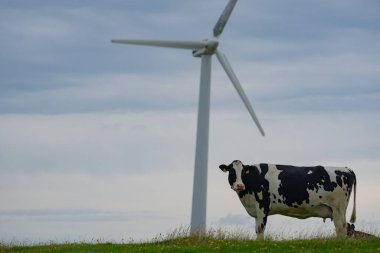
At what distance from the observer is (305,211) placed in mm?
25469

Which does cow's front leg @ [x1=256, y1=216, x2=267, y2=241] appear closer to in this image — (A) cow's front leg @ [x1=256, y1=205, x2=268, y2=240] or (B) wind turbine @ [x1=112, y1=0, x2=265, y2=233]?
(A) cow's front leg @ [x1=256, y1=205, x2=268, y2=240]

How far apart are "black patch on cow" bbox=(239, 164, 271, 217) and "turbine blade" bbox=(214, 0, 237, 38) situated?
566 centimetres

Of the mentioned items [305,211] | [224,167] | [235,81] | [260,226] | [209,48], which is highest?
[209,48]

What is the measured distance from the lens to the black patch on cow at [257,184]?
25.2 metres

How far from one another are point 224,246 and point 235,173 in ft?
14.3

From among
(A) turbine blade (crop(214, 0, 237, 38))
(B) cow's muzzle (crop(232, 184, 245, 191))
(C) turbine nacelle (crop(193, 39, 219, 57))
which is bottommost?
(B) cow's muzzle (crop(232, 184, 245, 191))

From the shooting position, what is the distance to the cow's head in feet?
82.4

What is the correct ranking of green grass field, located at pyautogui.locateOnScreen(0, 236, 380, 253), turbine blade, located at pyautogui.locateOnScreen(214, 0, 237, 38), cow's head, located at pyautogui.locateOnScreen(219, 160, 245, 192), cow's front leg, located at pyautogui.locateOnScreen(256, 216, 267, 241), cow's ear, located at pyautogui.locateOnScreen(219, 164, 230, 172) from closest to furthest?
green grass field, located at pyautogui.locateOnScreen(0, 236, 380, 253)
cow's front leg, located at pyautogui.locateOnScreen(256, 216, 267, 241)
cow's head, located at pyautogui.locateOnScreen(219, 160, 245, 192)
cow's ear, located at pyautogui.locateOnScreen(219, 164, 230, 172)
turbine blade, located at pyautogui.locateOnScreen(214, 0, 237, 38)

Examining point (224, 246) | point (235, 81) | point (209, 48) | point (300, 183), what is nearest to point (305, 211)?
point (300, 183)

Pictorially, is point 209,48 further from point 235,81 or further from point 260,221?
point 260,221

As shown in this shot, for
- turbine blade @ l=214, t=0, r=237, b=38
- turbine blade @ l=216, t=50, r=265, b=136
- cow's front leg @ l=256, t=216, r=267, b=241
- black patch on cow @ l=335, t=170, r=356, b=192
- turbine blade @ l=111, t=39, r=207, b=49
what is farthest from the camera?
turbine blade @ l=214, t=0, r=237, b=38

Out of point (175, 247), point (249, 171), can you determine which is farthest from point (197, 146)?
point (175, 247)

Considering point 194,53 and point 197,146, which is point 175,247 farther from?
point 194,53

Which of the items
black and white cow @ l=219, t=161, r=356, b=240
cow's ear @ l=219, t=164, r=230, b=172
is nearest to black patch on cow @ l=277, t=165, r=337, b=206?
black and white cow @ l=219, t=161, r=356, b=240
